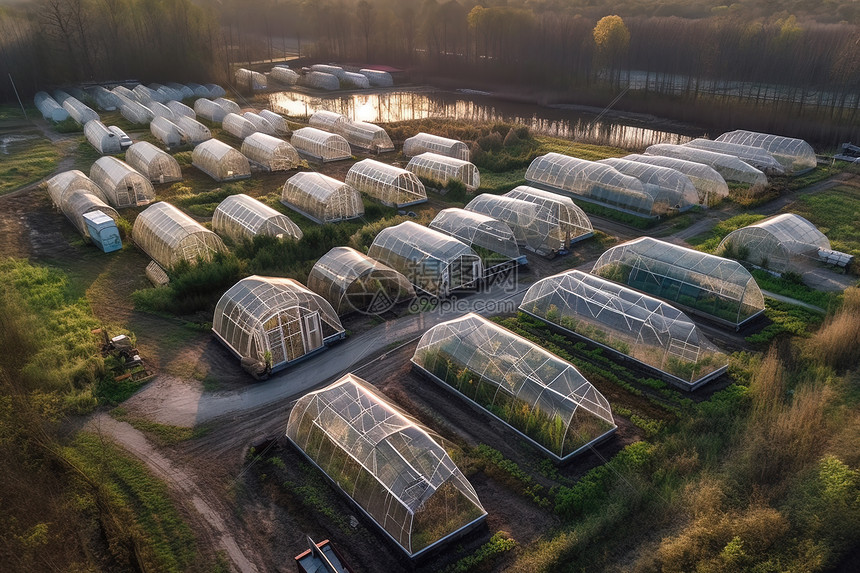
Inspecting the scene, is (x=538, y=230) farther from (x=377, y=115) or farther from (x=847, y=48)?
(x=847, y=48)

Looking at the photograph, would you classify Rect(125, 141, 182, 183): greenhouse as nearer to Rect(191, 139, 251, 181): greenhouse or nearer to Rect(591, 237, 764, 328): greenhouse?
Rect(191, 139, 251, 181): greenhouse

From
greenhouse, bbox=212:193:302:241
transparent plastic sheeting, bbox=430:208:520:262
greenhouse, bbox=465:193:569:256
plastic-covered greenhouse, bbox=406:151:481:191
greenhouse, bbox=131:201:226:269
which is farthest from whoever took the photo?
plastic-covered greenhouse, bbox=406:151:481:191

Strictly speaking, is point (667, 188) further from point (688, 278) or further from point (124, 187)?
point (124, 187)

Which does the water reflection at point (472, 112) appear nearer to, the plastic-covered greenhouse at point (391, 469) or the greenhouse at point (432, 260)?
the greenhouse at point (432, 260)

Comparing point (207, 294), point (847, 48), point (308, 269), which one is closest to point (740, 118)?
point (847, 48)

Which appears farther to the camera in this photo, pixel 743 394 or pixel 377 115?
pixel 377 115

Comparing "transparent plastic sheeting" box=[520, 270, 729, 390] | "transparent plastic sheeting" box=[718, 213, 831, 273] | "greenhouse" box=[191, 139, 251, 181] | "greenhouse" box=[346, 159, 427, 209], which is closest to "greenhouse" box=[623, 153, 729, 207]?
"transparent plastic sheeting" box=[718, 213, 831, 273]

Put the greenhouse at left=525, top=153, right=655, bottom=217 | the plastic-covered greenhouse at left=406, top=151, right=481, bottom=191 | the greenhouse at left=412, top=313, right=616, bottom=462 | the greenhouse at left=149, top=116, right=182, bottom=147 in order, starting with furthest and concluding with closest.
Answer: the greenhouse at left=149, top=116, right=182, bottom=147 < the plastic-covered greenhouse at left=406, top=151, right=481, bottom=191 < the greenhouse at left=525, top=153, right=655, bottom=217 < the greenhouse at left=412, top=313, right=616, bottom=462

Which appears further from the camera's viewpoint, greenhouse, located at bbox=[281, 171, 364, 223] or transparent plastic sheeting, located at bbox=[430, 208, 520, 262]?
greenhouse, located at bbox=[281, 171, 364, 223]
